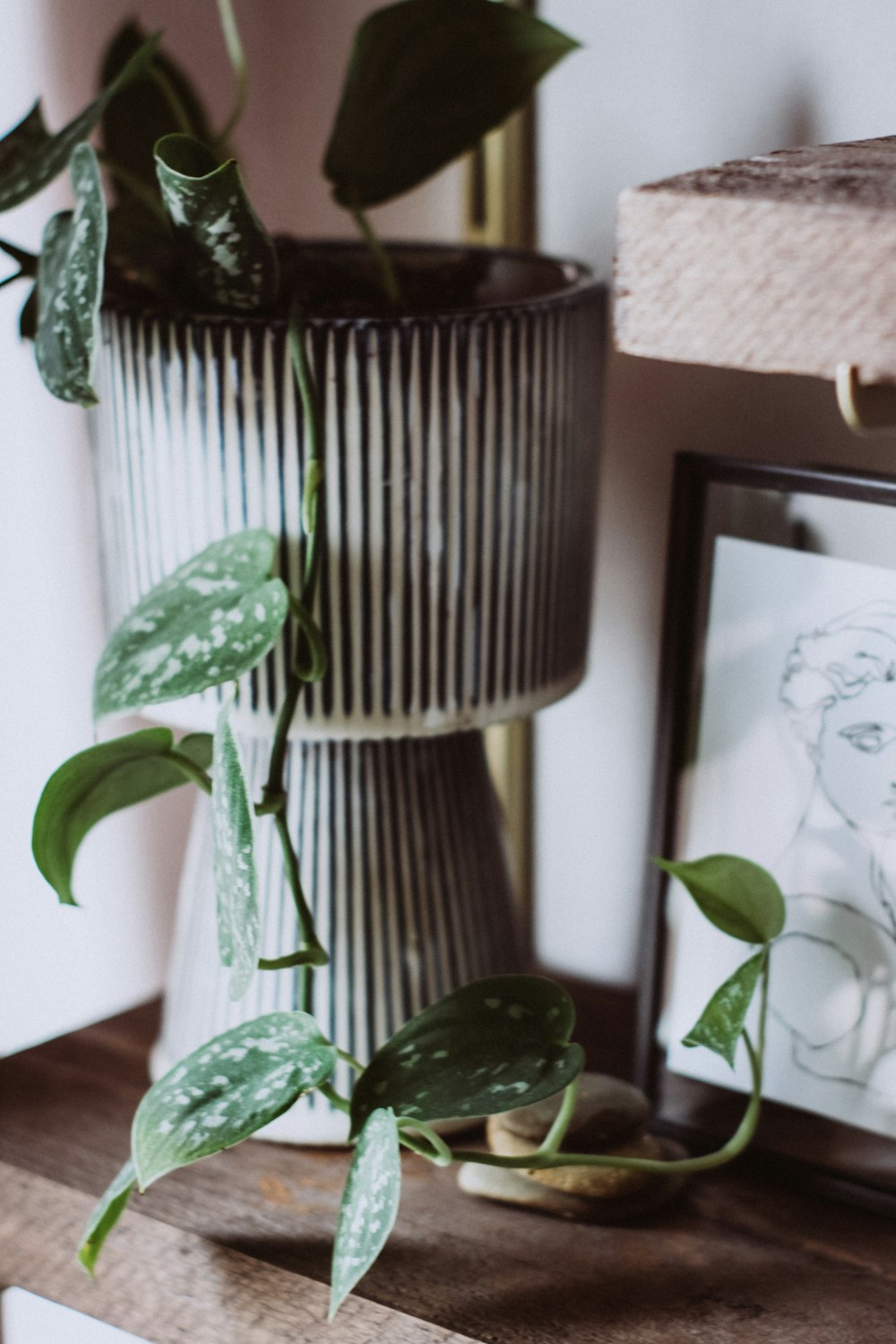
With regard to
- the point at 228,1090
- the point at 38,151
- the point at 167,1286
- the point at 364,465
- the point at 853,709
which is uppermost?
the point at 38,151

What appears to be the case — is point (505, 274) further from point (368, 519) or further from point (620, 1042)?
point (620, 1042)

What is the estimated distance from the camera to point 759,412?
69 cm

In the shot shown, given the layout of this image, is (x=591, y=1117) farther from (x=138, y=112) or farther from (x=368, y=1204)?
(x=138, y=112)

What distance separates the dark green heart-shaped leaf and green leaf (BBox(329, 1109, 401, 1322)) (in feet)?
1.59

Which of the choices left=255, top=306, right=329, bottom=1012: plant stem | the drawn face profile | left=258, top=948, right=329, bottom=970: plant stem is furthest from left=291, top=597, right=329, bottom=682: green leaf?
the drawn face profile

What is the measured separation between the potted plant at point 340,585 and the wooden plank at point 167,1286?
0.05 m

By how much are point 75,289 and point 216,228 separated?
6 centimetres

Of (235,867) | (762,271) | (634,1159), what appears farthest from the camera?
(634,1159)

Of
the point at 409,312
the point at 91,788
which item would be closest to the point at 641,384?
the point at 409,312

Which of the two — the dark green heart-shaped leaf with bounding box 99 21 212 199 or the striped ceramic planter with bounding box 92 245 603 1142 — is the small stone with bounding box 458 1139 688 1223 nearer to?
the striped ceramic planter with bounding box 92 245 603 1142

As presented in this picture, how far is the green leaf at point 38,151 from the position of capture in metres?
0.54

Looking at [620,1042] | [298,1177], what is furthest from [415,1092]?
[620,1042]

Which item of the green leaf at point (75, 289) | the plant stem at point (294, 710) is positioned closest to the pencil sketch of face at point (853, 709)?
the plant stem at point (294, 710)

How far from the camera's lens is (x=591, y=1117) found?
620 mm
